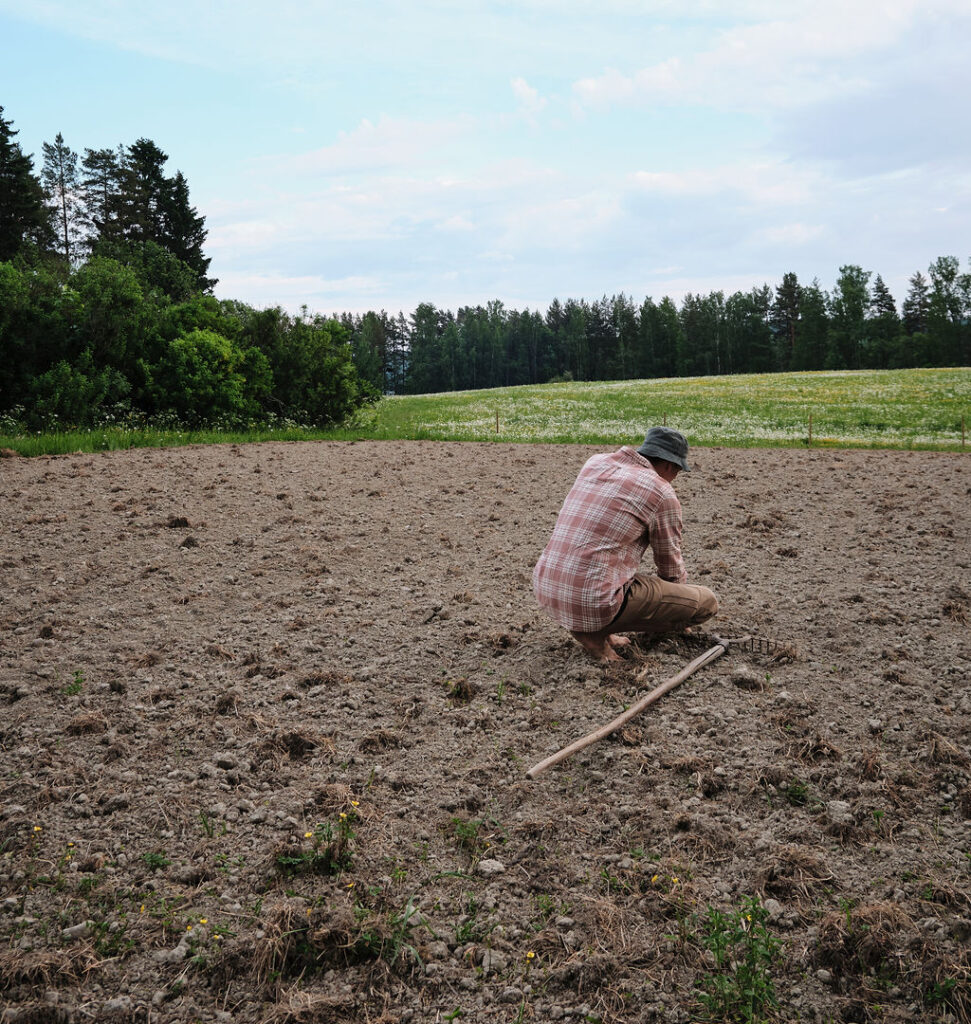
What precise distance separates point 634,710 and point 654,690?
33 centimetres

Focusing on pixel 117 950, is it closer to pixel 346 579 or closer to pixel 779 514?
pixel 346 579

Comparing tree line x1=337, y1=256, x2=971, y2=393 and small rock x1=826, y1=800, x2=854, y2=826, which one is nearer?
small rock x1=826, y1=800, x2=854, y2=826

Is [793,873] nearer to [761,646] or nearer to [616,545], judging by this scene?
[616,545]

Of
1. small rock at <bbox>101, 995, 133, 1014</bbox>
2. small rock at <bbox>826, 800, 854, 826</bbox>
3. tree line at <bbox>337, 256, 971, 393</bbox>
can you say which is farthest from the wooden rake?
tree line at <bbox>337, 256, 971, 393</bbox>

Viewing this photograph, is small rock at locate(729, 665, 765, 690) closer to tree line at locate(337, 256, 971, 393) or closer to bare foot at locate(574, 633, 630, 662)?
bare foot at locate(574, 633, 630, 662)

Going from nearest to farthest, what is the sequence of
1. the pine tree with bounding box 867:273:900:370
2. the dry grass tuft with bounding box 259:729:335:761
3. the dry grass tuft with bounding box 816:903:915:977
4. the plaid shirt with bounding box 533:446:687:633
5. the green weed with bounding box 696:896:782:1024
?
the green weed with bounding box 696:896:782:1024
the dry grass tuft with bounding box 816:903:915:977
the dry grass tuft with bounding box 259:729:335:761
the plaid shirt with bounding box 533:446:687:633
the pine tree with bounding box 867:273:900:370

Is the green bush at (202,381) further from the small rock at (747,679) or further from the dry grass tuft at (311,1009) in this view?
the dry grass tuft at (311,1009)

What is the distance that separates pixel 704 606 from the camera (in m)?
5.16

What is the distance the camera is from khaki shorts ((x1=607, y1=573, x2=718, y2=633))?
4.88 m

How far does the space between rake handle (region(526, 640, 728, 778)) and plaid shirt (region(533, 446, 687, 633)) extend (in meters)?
0.54

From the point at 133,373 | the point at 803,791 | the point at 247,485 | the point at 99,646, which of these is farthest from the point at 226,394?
the point at 803,791

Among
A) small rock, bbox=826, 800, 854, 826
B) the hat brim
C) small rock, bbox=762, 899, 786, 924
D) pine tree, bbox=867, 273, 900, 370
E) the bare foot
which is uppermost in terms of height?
pine tree, bbox=867, 273, 900, 370

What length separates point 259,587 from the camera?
6.69 metres

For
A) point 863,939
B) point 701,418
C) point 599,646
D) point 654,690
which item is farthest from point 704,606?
point 701,418
